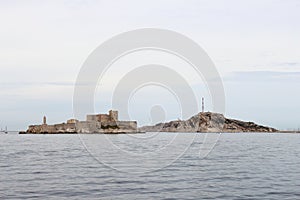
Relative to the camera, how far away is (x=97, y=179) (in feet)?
161

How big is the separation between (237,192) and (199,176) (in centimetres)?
1144

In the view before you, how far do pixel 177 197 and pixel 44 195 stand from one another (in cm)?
1283

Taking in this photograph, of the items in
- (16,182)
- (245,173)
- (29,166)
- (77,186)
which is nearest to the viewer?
(77,186)

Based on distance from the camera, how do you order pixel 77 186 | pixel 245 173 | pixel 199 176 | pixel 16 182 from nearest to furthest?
pixel 77 186 → pixel 16 182 → pixel 199 176 → pixel 245 173

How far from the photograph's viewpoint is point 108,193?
39.6m

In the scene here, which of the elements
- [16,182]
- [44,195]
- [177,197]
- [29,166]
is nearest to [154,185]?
[177,197]

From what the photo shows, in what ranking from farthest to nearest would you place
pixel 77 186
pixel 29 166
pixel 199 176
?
pixel 29 166, pixel 199 176, pixel 77 186

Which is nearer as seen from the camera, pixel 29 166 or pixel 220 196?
pixel 220 196

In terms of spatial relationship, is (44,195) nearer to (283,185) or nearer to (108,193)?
(108,193)

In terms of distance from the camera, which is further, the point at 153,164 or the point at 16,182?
the point at 153,164

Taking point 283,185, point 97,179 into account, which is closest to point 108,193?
point 97,179

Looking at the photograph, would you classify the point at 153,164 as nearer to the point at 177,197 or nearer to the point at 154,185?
the point at 154,185

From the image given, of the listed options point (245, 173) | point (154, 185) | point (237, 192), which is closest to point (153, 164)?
point (245, 173)

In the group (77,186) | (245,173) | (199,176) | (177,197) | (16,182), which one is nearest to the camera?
(177,197)
